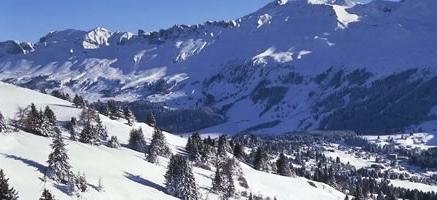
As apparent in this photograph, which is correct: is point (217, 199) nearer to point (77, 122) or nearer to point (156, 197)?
point (156, 197)

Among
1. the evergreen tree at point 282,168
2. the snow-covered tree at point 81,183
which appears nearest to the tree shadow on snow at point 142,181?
the snow-covered tree at point 81,183

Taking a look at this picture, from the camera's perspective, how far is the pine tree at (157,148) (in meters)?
132

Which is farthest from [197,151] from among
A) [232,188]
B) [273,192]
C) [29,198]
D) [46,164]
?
[29,198]

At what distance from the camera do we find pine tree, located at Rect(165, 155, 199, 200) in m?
110

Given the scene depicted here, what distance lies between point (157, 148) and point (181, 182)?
31630mm

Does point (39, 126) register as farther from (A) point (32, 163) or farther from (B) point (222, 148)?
(B) point (222, 148)

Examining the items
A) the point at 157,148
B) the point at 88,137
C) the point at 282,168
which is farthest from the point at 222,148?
the point at 88,137

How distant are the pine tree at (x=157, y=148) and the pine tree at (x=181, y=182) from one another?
19.9m

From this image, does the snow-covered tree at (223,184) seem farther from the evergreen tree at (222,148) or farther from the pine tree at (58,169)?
the evergreen tree at (222,148)

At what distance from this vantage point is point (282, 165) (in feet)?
600

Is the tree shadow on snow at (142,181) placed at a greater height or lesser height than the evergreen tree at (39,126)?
lesser

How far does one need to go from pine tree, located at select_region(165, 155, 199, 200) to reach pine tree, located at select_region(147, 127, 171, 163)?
1992 cm

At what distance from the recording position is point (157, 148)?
14062cm

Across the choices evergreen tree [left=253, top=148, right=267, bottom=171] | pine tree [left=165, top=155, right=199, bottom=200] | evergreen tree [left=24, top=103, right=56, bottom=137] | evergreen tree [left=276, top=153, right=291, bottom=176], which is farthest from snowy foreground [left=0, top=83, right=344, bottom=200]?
evergreen tree [left=276, top=153, right=291, bottom=176]
